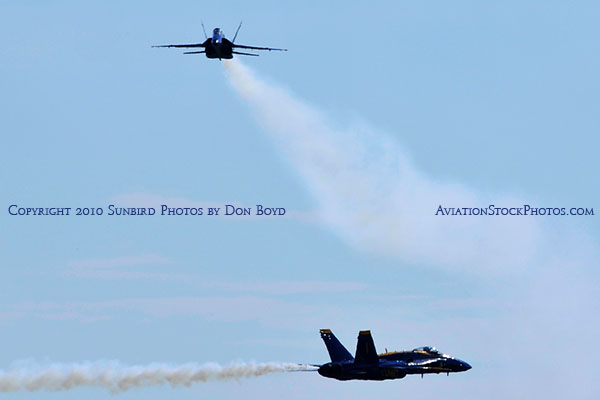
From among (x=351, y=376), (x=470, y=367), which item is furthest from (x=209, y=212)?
(x=470, y=367)

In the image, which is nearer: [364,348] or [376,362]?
[364,348]

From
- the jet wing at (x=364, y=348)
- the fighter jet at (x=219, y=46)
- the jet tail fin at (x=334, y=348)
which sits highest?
the fighter jet at (x=219, y=46)

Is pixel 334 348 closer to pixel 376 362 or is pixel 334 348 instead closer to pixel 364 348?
pixel 376 362

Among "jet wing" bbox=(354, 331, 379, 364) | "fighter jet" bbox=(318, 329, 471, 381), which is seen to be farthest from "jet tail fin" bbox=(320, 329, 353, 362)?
"jet wing" bbox=(354, 331, 379, 364)

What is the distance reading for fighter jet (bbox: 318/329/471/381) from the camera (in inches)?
5704

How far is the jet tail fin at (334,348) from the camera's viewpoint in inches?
6156

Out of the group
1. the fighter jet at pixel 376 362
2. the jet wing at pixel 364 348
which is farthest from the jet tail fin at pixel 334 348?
the jet wing at pixel 364 348

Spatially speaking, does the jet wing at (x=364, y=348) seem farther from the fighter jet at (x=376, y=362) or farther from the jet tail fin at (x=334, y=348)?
the jet tail fin at (x=334, y=348)

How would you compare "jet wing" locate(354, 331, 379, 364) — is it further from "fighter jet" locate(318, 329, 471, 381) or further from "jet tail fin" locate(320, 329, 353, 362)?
"jet tail fin" locate(320, 329, 353, 362)

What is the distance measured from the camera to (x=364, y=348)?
14538 centimetres

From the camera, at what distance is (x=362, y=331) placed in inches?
5728

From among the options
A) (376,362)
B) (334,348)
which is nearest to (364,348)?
(376,362)

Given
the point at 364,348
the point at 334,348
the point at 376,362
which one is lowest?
the point at 376,362

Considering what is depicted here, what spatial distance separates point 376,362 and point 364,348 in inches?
74.0
